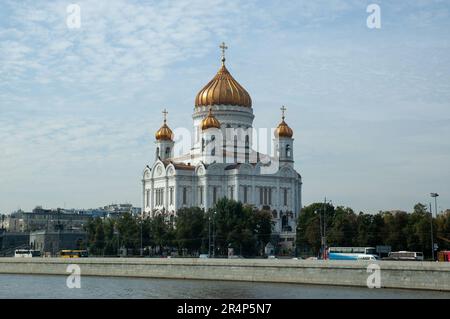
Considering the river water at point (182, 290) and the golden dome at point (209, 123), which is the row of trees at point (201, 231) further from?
the river water at point (182, 290)

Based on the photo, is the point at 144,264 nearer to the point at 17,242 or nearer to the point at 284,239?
the point at 284,239

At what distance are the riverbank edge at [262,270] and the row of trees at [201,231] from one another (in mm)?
15279

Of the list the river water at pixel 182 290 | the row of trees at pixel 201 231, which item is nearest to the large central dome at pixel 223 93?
the row of trees at pixel 201 231

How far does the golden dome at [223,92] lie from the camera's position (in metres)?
93.4

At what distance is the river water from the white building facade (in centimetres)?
3480

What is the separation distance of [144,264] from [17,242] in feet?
224

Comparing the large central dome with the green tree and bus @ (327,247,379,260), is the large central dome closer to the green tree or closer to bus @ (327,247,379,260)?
the green tree

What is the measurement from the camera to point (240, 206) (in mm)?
78375

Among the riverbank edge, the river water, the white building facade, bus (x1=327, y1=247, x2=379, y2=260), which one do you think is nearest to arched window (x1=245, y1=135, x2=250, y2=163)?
the white building facade

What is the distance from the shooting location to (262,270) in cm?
5012

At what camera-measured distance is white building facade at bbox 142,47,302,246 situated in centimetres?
8931
